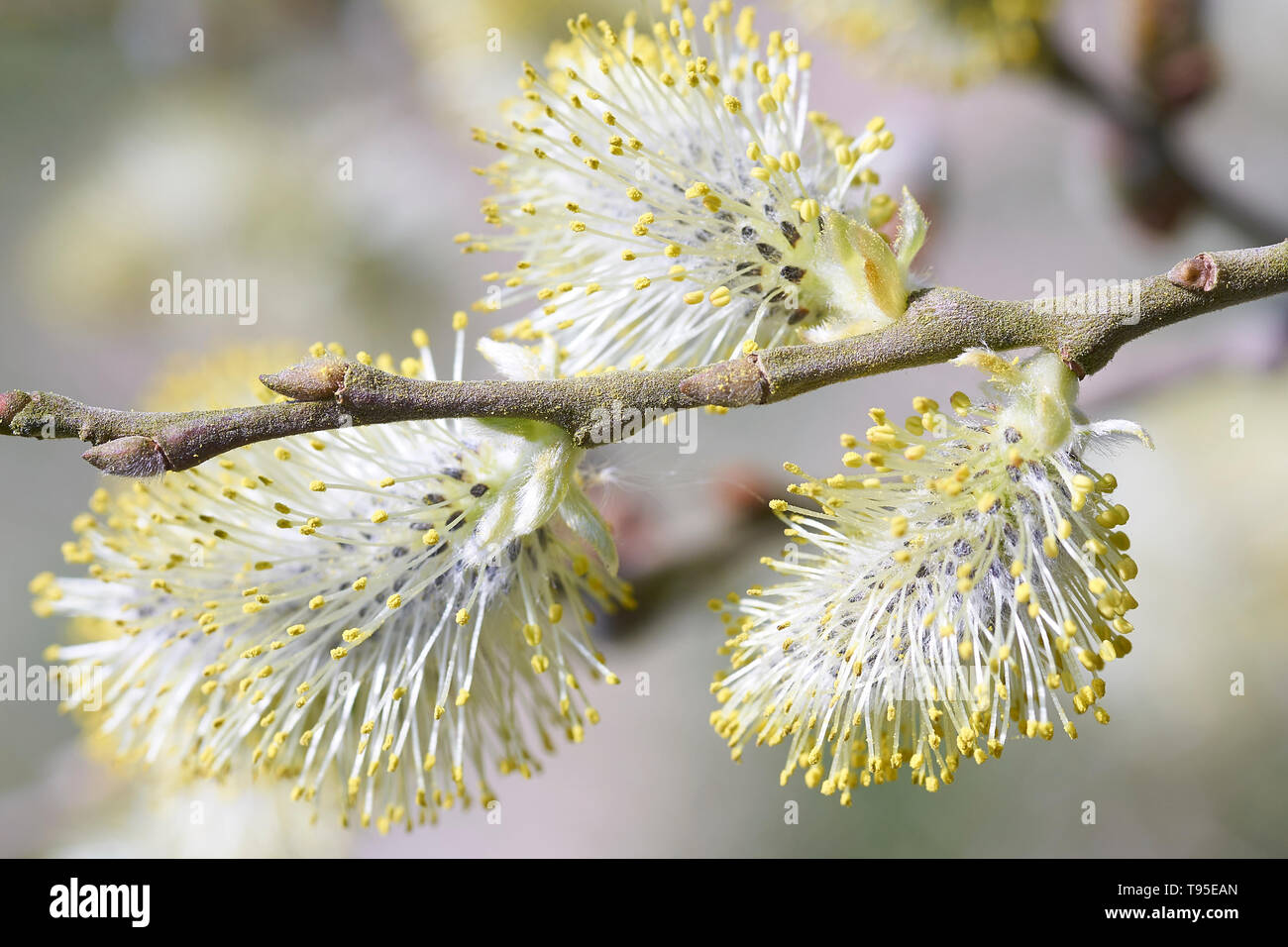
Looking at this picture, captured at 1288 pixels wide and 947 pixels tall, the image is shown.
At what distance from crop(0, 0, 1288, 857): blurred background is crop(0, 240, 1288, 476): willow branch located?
12 cm

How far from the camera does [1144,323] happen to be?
757 mm

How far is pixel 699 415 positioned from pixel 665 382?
4.21 feet

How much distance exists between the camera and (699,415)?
2.03m

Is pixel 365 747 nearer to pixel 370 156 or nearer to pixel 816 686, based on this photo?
pixel 816 686

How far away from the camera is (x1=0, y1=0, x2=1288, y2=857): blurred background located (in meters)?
1.33

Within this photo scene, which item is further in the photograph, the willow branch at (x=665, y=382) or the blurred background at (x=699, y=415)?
the blurred background at (x=699, y=415)

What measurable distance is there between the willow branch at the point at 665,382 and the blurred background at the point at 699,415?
118mm

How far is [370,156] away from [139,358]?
0.90 metres

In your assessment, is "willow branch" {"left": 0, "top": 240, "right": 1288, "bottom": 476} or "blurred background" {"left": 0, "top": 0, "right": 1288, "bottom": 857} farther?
"blurred background" {"left": 0, "top": 0, "right": 1288, "bottom": 857}

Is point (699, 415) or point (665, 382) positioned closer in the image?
point (665, 382)

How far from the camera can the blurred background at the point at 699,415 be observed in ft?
4.37

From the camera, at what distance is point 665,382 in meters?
0.75

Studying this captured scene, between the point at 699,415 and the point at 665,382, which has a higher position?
the point at 699,415

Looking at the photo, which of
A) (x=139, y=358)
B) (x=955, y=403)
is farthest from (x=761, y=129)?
(x=139, y=358)
